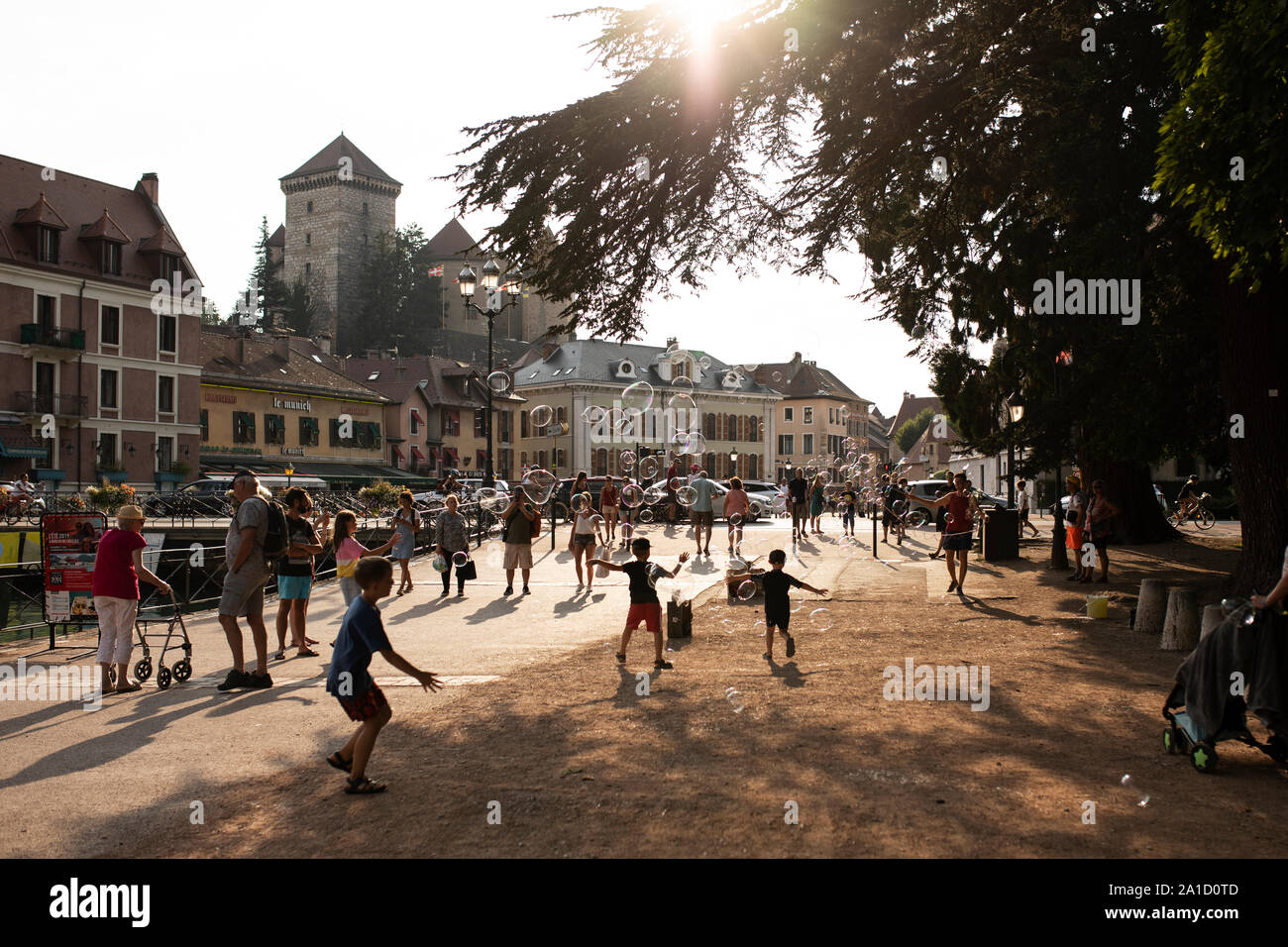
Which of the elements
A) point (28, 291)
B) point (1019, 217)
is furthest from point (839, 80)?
point (28, 291)

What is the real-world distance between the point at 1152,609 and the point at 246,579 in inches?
395

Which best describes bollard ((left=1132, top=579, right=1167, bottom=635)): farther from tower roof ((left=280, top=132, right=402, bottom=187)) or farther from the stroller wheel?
tower roof ((left=280, top=132, right=402, bottom=187))

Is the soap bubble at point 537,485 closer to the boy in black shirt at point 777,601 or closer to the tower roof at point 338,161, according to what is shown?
the boy in black shirt at point 777,601

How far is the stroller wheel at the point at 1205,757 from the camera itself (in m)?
6.63

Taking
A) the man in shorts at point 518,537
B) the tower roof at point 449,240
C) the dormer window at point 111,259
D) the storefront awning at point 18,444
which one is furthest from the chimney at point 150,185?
the tower roof at point 449,240

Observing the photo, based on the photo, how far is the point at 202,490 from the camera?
40094mm

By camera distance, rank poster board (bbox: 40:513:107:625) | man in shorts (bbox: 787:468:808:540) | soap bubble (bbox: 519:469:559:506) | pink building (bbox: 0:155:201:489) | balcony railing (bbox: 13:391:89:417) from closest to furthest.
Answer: poster board (bbox: 40:513:107:625), soap bubble (bbox: 519:469:559:506), man in shorts (bbox: 787:468:808:540), balcony railing (bbox: 13:391:89:417), pink building (bbox: 0:155:201:489)

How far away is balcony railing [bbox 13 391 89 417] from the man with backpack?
3825 centimetres

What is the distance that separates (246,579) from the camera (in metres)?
10.2

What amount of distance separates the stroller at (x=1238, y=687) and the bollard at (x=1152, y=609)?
5.81m

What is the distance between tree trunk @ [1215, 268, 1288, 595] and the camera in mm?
12664

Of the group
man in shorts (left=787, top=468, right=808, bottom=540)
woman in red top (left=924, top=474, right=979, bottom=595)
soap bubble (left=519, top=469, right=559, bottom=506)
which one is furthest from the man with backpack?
man in shorts (left=787, top=468, right=808, bottom=540)
